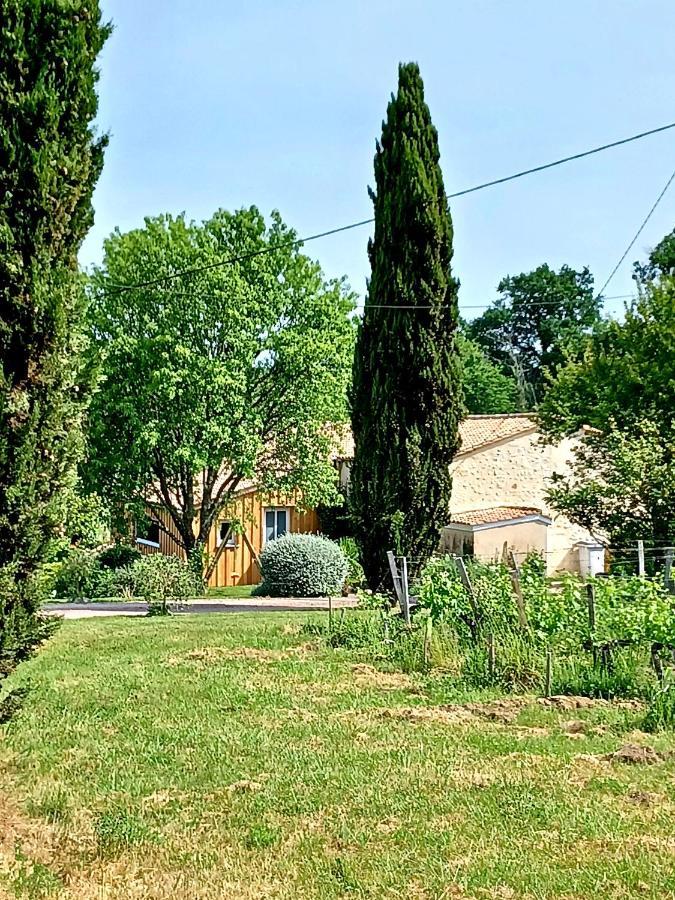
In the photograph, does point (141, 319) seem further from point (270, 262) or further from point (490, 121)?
point (490, 121)

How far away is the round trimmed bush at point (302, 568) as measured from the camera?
21469 mm

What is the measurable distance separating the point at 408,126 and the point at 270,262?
10.5 metres

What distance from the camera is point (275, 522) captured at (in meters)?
29.3

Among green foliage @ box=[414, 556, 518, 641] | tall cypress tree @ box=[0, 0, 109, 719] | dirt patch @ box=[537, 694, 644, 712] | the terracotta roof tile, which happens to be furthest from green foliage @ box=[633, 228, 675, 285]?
tall cypress tree @ box=[0, 0, 109, 719]

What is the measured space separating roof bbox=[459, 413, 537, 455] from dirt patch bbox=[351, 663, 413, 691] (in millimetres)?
19502

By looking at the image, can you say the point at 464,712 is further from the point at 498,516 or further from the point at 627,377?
the point at 498,516

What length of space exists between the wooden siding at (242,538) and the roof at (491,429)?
19.1ft

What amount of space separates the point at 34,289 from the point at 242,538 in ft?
78.4

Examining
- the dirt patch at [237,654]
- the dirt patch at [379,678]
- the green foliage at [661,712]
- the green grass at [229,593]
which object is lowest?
the green grass at [229,593]

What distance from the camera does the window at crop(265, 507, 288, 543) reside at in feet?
95.8

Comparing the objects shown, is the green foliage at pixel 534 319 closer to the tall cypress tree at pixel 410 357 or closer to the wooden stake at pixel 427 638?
the tall cypress tree at pixel 410 357

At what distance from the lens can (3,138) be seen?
17.2ft

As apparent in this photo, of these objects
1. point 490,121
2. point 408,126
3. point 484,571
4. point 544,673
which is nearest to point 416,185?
point 408,126

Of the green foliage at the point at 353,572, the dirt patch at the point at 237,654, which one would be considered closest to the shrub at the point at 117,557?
the green foliage at the point at 353,572
